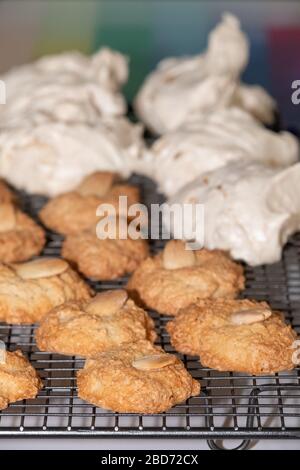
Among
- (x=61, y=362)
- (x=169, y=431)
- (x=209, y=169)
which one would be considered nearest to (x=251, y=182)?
(x=209, y=169)

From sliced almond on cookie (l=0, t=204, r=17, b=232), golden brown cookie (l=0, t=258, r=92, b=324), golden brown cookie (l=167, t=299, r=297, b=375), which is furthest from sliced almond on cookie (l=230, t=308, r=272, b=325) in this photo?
sliced almond on cookie (l=0, t=204, r=17, b=232)

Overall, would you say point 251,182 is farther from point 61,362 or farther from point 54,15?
point 54,15

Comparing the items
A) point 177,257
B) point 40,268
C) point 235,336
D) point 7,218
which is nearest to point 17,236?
point 7,218

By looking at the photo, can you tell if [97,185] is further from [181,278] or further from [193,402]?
[193,402]

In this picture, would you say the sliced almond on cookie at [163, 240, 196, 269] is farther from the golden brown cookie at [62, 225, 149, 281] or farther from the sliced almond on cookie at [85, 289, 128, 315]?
the sliced almond on cookie at [85, 289, 128, 315]

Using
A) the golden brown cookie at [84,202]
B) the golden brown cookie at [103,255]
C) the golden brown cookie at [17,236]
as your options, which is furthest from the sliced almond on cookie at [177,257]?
the golden brown cookie at [17,236]

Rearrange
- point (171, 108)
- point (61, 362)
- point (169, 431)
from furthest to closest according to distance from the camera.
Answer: point (171, 108) < point (61, 362) < point (169, 431)

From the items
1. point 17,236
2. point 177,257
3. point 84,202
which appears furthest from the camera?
point 84,202
